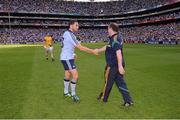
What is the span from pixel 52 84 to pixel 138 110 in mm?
5585

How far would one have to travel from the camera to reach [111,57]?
869 cm

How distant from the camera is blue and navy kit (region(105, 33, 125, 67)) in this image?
8.41 m

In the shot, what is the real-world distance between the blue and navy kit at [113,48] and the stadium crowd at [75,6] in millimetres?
87467

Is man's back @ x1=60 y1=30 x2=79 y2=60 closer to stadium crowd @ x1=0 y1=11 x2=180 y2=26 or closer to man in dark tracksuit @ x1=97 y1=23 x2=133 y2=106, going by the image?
man in dark tracksuit @ x1=97 y1=23 x2=133 y2=106

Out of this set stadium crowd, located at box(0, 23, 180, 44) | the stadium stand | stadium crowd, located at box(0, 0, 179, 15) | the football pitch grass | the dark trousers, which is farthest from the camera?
stadium crowd, located at box(0, 0, 179, 15)

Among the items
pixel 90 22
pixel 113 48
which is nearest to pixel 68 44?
pixel 113 48

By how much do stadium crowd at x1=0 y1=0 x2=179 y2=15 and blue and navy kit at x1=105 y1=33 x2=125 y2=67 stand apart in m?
87.5

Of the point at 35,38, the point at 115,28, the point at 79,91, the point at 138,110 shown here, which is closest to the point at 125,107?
the point at 138,110

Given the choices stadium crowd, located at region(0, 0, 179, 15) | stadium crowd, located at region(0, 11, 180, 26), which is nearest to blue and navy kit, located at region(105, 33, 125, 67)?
stadium crowd, located at region(0, 11, 180, 26)

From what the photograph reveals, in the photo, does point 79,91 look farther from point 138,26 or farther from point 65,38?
point 138,26

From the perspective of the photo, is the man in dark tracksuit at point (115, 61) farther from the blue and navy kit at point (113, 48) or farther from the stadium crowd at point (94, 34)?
the stadium crowd at point (94, 34)

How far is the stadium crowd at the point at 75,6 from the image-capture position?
341ft

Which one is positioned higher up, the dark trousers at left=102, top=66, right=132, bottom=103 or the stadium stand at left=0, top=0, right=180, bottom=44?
the stadium stand at left=0, top=0, right=180, bottom=44

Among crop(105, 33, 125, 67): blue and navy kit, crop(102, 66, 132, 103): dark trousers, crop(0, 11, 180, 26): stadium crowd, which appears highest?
crop(0, 11, 180, 26): stadium crowd
